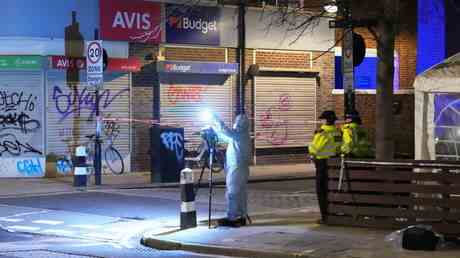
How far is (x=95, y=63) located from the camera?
20.1 m

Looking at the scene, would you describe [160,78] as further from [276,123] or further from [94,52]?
[276,123]

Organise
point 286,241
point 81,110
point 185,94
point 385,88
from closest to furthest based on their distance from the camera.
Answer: point 286,241 → point 385,88 → point 81,110 → point 185,94

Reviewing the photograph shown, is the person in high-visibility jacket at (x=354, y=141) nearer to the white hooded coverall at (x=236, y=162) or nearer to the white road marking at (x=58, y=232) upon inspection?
the white hooded coverall at (x=236, y=162)

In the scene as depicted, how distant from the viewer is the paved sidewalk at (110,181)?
1939 cm

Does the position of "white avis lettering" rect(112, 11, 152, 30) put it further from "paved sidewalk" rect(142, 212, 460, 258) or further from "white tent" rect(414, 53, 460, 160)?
"white tent" rect(414, 53, 460, 160)

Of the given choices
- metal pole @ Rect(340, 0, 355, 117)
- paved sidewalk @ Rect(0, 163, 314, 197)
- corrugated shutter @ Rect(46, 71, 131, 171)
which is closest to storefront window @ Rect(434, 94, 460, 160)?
metal pole @ Rect(340, 0, 355, 117)

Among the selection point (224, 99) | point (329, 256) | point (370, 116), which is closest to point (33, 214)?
point (329, 256)

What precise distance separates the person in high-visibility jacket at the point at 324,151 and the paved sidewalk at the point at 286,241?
486 millimetres

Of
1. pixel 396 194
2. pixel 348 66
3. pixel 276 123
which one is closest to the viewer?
pixel 396 194

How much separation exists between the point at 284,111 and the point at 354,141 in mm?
14219

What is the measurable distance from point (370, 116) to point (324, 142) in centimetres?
1682

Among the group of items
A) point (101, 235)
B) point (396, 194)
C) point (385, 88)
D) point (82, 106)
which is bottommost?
point (101, 235)

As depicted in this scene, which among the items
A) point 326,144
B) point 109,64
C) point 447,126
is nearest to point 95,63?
point 109,64

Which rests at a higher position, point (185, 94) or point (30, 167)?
point (185, 94)
